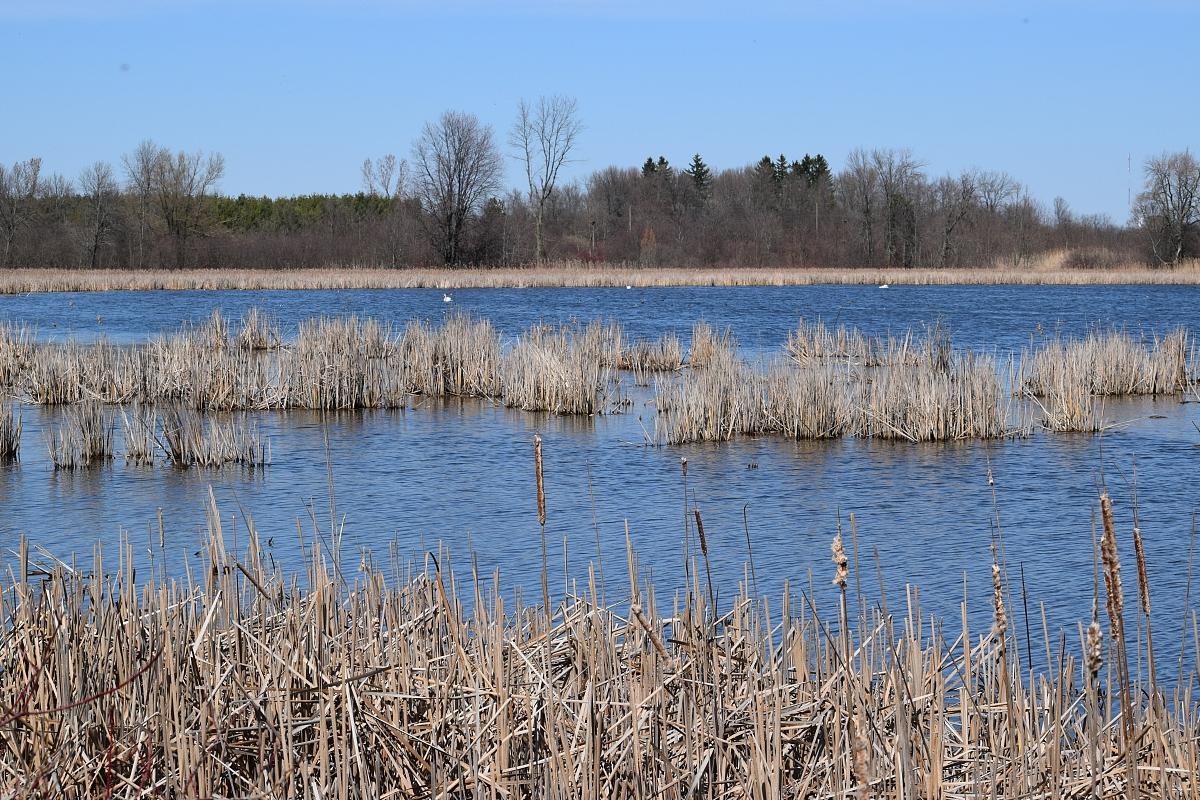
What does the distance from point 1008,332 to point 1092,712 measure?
21333 mm

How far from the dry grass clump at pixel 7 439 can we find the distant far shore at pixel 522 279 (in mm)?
24943

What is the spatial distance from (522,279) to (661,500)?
107 feet

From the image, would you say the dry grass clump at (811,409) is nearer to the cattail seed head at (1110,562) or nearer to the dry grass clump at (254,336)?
the cattail seed head at (1110,562)

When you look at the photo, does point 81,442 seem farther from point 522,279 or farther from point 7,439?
point 522,279

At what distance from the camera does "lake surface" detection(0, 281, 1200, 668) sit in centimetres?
632

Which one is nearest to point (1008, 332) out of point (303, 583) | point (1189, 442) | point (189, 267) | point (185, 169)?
point (1189, 442)


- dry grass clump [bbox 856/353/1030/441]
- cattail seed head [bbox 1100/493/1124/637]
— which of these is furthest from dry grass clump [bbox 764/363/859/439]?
cattail seed head [bbox 1100/493/1124/637]

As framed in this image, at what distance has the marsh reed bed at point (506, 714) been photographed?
9.80 ft

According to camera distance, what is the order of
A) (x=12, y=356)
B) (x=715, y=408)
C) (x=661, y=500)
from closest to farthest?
(x=661, y=500) → (x=715, y=408) → (x=12, y=356)

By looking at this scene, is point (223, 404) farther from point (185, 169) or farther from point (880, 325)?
point (185, 169)

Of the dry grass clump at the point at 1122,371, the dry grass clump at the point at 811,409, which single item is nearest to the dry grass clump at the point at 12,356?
the dry grass clump at the point at 811,409

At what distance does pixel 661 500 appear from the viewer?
842 cm

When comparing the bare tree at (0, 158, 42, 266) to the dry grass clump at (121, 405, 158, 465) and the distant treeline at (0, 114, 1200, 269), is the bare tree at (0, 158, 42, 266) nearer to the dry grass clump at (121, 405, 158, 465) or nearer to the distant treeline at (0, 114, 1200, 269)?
the distant treeline at (0, 114, 1200, 269)

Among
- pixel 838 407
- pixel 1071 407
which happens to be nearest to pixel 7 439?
pixel 838 407
